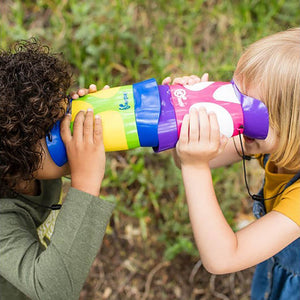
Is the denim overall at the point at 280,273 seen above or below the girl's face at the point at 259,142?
below

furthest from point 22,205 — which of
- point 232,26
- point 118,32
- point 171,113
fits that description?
point 232,26

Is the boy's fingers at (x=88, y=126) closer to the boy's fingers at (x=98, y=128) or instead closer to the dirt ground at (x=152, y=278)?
the boy's fingers at (x=98, y=128)

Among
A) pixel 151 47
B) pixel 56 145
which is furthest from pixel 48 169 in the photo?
pixel 151 47

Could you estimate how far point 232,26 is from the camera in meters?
2.45

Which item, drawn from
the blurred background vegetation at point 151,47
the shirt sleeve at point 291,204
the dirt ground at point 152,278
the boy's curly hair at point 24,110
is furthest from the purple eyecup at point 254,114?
the dirt ground at point 152,278

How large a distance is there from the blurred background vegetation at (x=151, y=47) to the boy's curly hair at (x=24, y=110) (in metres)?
0.95

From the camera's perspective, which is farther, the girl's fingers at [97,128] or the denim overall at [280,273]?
the denim overall at [280,273]

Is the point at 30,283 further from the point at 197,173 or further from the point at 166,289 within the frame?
the point at 166,289

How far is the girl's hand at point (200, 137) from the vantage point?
40.7 inches

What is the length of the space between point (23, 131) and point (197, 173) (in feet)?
1.52

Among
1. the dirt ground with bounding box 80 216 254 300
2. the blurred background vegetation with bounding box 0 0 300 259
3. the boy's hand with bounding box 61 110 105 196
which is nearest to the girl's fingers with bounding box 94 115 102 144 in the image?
the boy's hand with bounding box 61 110 105 196

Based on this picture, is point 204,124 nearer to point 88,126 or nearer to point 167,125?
point 167,125

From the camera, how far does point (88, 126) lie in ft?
3.36

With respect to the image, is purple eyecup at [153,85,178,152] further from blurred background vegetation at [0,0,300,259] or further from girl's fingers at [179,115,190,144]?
blurred background vegetation at [0,0,300,259]
